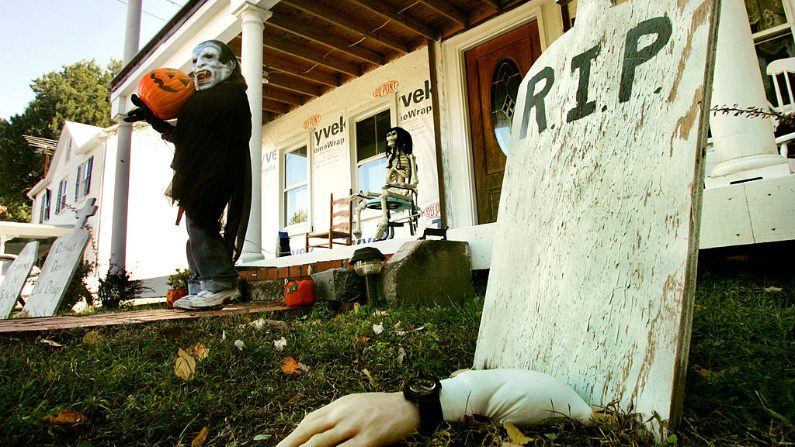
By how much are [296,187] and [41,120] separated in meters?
24.0

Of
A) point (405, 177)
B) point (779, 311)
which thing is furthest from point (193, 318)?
point (405, 177)

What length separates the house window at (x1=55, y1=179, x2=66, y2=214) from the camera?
16469mm

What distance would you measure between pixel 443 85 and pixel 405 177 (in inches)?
61.3

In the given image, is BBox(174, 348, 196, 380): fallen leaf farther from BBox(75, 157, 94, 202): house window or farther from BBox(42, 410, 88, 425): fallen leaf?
BBox(75, 157, 94, 202): house window

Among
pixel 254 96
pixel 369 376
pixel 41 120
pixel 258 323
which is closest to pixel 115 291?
pixel 254 96

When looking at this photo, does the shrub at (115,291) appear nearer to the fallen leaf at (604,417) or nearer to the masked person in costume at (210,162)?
the masked person in costume at (210,162)

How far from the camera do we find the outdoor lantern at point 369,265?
279 cm

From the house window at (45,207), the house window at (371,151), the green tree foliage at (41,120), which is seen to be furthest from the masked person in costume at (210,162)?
the green tree foliage at (41,120)

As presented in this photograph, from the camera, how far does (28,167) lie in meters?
22.5

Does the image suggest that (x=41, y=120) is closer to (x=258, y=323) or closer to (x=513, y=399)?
(x=258, y=323)

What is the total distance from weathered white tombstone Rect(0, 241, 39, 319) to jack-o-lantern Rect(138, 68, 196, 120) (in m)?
2.78

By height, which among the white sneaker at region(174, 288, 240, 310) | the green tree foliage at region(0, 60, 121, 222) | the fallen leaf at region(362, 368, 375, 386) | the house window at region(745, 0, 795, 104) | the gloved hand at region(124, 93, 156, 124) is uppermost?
the green tree foliage at region(0, 60, 121, 222)

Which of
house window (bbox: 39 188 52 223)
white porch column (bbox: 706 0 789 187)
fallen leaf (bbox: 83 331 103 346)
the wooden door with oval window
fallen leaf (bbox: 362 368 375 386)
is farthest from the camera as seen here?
house window (bbox: 39 188 52 223)

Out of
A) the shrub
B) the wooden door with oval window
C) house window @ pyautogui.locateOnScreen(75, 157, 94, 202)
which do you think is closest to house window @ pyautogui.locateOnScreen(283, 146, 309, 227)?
the shrub
